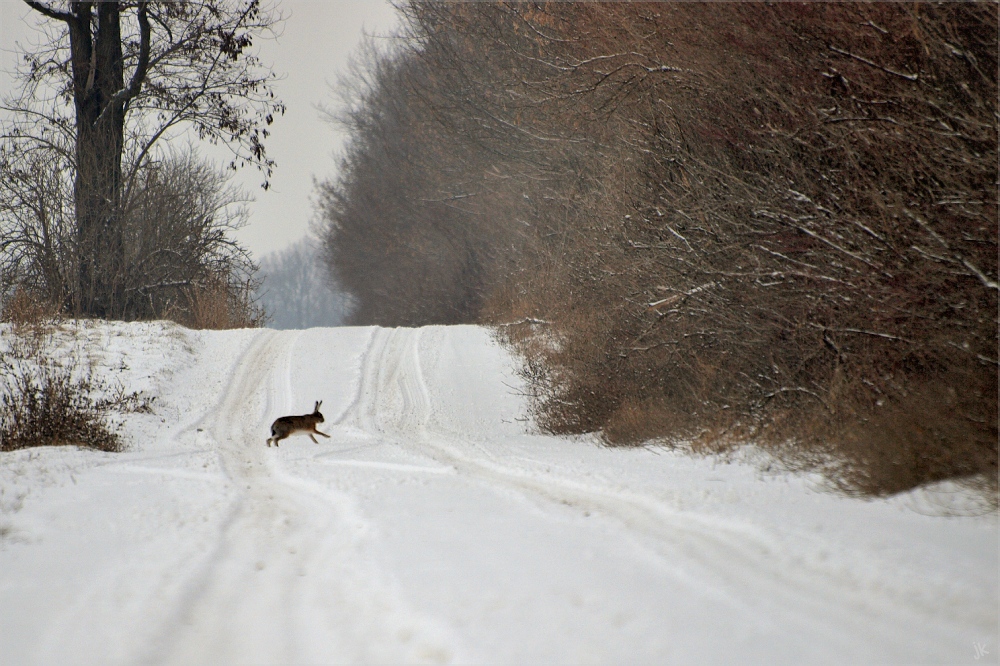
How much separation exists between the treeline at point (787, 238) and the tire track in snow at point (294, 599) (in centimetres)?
397

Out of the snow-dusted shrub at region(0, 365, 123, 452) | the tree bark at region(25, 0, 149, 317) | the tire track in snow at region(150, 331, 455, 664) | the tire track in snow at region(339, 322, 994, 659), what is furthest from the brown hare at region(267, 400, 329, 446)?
the tree bark at region(25, 0, 149, 317)

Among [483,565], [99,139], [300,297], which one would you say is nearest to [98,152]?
[99,139]

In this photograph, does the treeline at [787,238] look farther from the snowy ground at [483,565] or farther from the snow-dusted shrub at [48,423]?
the snow-dusted shrub at [48,423]

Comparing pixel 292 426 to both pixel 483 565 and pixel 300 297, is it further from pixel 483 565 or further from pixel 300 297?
pixel 300 297

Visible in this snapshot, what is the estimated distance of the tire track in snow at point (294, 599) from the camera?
3.48m

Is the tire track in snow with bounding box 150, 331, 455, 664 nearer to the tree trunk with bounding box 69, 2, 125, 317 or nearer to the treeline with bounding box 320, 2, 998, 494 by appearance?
the treeline with bounding box 320, 2, 998, 494

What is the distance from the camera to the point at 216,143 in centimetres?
2286

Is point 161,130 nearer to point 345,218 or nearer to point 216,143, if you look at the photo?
point 216,143

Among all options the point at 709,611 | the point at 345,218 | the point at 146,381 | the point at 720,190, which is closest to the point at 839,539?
the point at 709,611

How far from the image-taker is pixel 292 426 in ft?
37.8

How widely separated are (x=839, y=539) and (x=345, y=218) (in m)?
44.5

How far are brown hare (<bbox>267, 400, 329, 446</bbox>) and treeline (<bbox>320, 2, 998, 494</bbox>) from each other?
377 centimetres

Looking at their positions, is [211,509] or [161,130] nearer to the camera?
[211,509]

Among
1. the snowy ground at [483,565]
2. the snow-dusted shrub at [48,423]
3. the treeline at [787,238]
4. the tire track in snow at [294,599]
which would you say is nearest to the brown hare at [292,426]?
the snowy ground at [483,565]
